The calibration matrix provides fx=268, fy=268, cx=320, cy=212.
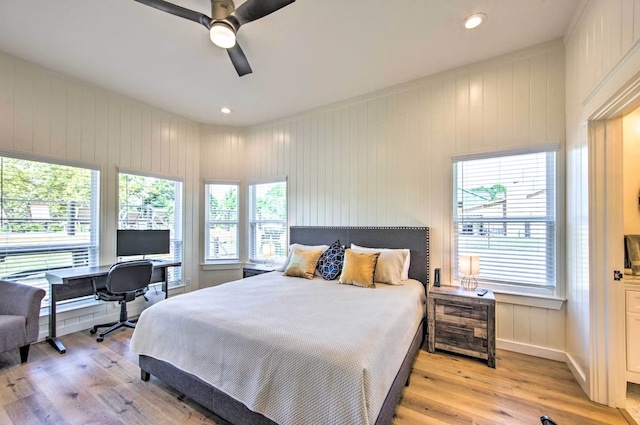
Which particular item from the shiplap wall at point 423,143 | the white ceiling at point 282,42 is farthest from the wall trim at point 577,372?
the white ceiling at point 282,42

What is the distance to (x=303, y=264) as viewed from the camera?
11.1 feet

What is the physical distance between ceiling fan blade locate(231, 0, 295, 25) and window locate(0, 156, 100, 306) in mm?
2995

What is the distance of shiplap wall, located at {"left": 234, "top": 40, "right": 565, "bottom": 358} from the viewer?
273 cm

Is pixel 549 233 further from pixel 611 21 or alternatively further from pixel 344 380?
pixel 344 380

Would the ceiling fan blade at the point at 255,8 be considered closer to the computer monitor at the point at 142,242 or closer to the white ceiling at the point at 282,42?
the white ceiling at the point at 282,42

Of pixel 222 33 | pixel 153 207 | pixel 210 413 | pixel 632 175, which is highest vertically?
pixel 222 33

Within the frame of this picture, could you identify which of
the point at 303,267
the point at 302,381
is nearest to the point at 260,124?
the point at 303,267

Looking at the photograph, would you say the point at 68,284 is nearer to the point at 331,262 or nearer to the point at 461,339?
the point at 331,262

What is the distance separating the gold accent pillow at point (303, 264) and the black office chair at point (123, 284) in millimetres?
1739

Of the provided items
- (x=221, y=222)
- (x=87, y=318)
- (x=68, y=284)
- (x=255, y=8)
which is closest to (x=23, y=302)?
(x=68, y=284)

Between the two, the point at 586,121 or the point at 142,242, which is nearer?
the point at 586,121

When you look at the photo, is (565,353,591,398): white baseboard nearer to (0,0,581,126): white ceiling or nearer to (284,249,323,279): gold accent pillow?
(284,249,323,279): gold accent pillow

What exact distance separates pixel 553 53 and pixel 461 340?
2.99 m

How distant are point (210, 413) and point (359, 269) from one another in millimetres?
1775
